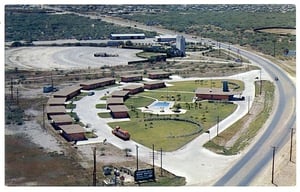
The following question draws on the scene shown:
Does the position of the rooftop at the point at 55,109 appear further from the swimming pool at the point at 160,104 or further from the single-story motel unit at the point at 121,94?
the swimming pool at the point at 160,104

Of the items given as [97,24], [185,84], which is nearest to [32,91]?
[185,84]

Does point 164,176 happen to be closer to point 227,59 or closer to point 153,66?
point 153,66

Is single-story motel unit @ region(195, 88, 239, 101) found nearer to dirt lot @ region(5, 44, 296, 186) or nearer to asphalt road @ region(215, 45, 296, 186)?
asphalt road @ region(215, 45, 296, 186)

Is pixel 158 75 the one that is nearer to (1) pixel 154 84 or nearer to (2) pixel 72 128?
(1) pixel 154 84

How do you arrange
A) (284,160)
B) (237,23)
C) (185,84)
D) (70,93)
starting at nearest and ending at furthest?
(284,160), (70,93), (185,84), (237,23)

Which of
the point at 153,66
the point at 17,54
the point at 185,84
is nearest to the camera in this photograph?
the point at 185,84

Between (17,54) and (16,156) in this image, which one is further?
(17,54)

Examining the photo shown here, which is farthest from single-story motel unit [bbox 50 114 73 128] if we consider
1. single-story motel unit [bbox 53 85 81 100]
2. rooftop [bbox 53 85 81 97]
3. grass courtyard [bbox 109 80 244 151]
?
rooftop [bbox 53 85 81 97]

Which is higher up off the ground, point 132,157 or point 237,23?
point 237,23

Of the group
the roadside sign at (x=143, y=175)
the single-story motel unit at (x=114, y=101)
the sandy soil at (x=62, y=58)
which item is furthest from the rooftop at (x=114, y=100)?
the sandy soil at (x=62, y=58)
